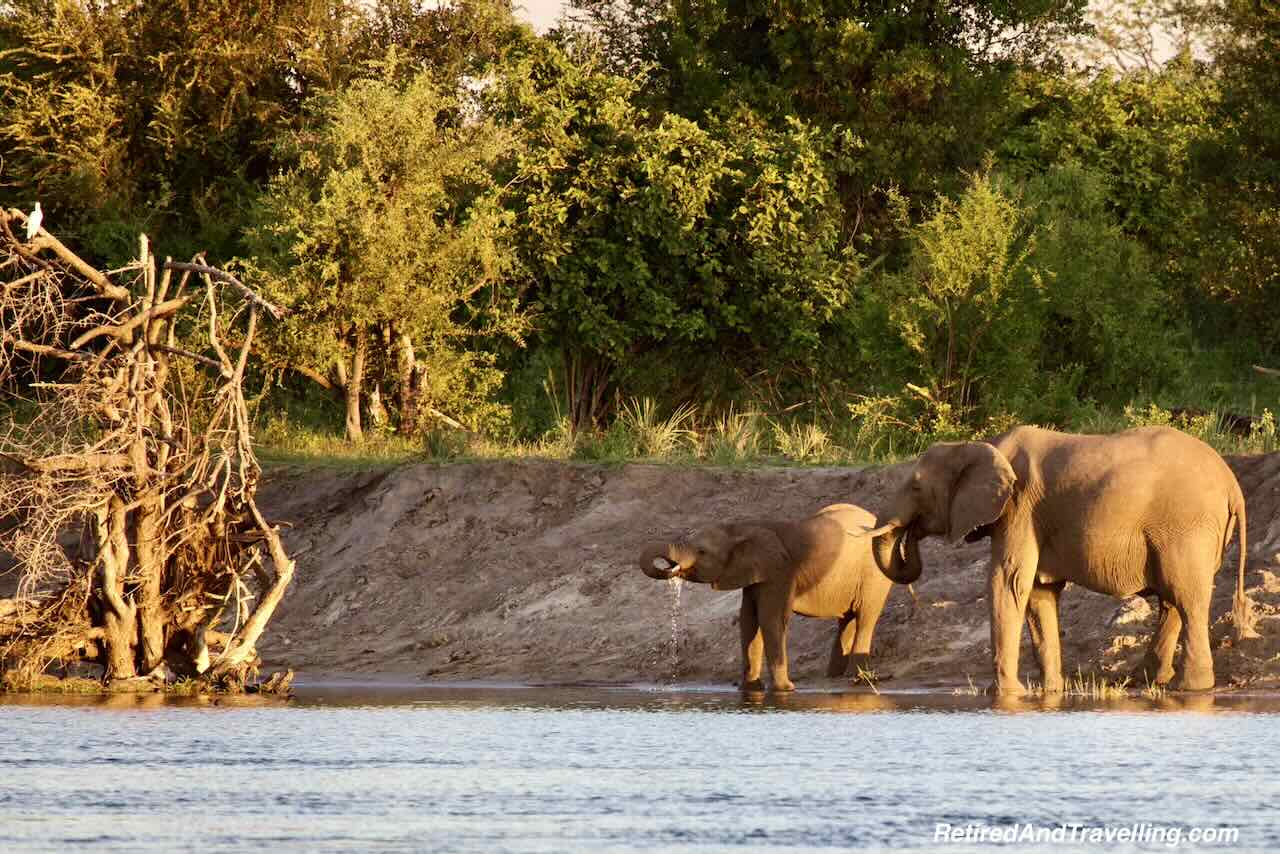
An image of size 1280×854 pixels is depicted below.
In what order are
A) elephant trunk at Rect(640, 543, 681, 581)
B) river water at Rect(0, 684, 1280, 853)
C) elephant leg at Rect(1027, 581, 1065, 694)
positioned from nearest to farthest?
river water at Rect(0, 684, 1280, 853), elephant leg at Rect(1027, 581, 1065, 694), elephant trunk at Rect(640, 543, 681, 581)

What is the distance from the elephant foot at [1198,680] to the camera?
78.6 feet

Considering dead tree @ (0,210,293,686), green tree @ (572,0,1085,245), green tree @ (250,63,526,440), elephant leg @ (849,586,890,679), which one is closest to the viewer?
dead tree @ (0,210,293,686)

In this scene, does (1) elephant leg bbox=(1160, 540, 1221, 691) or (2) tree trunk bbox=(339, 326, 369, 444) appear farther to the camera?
(2) tree trunk bbox=(339, 326, 369, 444)

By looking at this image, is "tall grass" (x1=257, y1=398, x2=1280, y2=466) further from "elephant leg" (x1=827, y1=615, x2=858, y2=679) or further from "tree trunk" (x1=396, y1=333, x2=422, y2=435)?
"elephant leg" (x1=827, y1=615, x2=858, y2=679)

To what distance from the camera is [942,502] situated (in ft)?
81.1

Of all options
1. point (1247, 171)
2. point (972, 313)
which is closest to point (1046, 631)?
point (972, 313)

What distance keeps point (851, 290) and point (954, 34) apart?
32.2 feet

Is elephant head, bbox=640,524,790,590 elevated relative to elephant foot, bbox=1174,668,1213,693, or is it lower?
elevated

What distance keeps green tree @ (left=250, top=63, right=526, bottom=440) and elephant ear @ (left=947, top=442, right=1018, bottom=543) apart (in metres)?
15.8

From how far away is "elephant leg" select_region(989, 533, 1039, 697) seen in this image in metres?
23.9

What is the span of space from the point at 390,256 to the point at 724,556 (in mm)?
13782

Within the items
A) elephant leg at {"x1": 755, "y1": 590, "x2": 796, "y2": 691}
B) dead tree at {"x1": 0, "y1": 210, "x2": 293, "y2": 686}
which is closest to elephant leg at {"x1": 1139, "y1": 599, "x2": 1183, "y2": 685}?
elephant leg at {"x1": 755, "y1": 590, "x2": 796, "y2": 691}

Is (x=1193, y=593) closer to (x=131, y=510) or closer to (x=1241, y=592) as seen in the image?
(x=1241, y=592)

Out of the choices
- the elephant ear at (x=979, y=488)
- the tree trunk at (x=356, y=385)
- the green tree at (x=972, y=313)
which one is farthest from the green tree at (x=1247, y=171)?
the elephant ear at (x=979, y=488)
